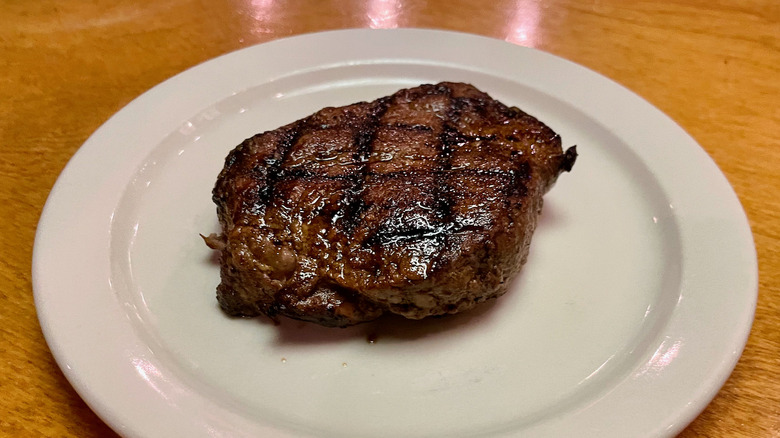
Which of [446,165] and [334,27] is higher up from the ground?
[446,165]

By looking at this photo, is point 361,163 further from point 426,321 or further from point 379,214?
point 426,321

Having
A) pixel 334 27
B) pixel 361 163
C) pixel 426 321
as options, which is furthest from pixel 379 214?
pixel 334 27

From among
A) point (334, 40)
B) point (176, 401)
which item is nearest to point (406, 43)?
point (334, 40)

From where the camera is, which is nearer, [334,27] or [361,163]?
[361,163]

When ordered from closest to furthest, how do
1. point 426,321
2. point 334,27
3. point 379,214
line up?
point 379,214, point 426,321, point 334,27

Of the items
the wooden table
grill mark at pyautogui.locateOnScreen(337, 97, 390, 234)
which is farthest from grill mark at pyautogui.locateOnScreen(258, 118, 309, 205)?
the wooden table

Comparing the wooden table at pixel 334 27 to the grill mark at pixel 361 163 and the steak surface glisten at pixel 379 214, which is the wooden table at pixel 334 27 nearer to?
the steak surface glisten at pixel 379 214

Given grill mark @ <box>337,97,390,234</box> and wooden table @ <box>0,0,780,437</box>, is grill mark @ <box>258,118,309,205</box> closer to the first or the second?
grill mark @ <box>337,97,390,234</box>
